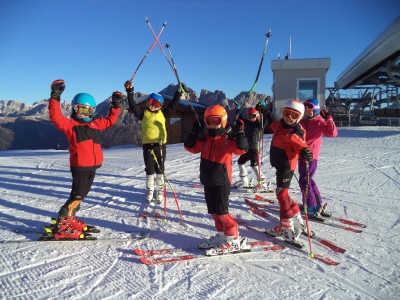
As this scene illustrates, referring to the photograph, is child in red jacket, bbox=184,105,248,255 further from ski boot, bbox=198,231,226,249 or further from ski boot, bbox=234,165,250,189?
ski boot, bbox=234,165,250,189

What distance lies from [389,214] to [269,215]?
1939 mm

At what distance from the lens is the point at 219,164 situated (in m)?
3.03

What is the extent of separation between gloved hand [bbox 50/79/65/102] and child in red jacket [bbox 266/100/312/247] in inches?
109

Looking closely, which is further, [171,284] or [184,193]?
[184,193]

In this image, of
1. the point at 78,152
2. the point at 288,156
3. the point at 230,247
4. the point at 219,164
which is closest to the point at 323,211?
the point at 288,156

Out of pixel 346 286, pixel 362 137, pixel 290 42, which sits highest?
pixel 290 42

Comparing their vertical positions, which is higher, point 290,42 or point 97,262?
point 290,42

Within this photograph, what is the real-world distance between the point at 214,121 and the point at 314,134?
1849 mm

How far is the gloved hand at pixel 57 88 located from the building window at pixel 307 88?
1590 centimetres

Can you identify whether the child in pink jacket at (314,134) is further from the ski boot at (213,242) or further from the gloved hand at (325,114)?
the ski boot at (213,242)

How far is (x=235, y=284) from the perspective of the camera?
2.46m

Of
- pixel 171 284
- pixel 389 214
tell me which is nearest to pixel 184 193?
pixel 171 284

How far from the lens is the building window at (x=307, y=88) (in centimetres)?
1659

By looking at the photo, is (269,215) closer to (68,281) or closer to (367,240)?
(367,240)
